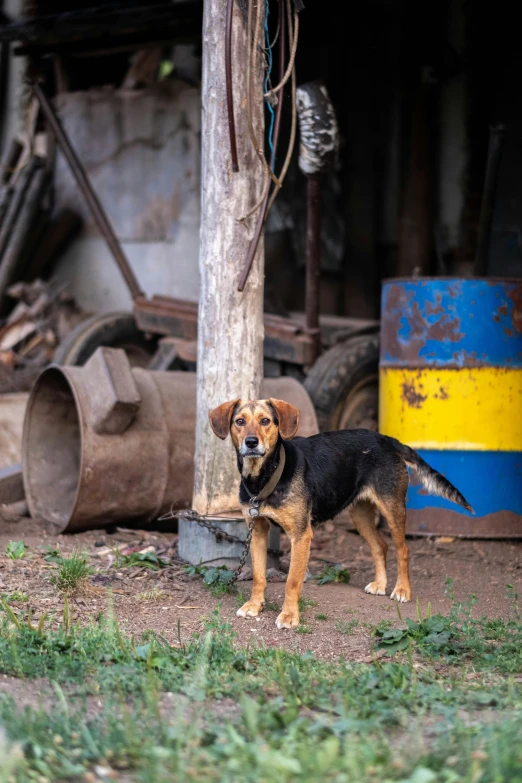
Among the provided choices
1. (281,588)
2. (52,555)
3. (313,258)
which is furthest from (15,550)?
(313,258)

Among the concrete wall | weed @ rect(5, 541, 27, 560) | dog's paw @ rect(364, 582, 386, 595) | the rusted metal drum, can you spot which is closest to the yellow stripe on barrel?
the rusted metal drum

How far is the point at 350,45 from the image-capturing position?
418 inches

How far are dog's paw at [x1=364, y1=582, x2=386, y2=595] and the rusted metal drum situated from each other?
1.38 meters

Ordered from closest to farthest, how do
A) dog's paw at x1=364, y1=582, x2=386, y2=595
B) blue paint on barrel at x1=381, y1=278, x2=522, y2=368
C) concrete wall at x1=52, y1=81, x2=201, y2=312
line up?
dog's paw at x1=364, y1=582, x2=386, y2=595 → blue paint on barrel at x1=381, y1=278, x2=522, y2=368 → concrete wall at x1=52, y1=81, x2=201, y2=312

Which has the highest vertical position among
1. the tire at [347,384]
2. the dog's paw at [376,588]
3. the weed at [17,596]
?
the tire at [347,384]

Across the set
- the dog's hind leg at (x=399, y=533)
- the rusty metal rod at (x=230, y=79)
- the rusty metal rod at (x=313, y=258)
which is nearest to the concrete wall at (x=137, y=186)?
the rusty metal rod at (x=313, y=258)

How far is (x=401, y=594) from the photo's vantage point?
17.4ft

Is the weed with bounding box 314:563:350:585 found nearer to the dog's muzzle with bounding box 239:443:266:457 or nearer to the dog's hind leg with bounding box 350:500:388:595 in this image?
the dog's hind leg with bounding box 350:500:388:595

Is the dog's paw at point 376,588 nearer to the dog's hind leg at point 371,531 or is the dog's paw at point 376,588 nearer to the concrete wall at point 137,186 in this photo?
the dog's hind leg at point 371,531

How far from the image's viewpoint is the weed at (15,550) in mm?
5602

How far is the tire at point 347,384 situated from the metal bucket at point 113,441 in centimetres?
22

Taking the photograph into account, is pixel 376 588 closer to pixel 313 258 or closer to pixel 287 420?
pixel 287 420

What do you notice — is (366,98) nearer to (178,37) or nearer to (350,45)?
(350,45)

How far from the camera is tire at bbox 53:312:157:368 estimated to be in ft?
28.8
